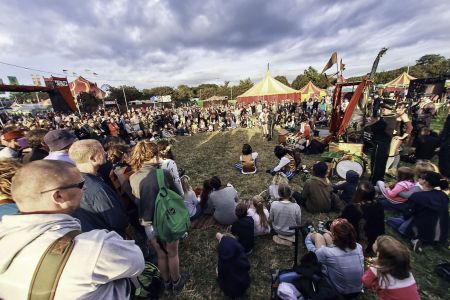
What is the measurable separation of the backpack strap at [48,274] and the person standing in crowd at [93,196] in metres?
1.25

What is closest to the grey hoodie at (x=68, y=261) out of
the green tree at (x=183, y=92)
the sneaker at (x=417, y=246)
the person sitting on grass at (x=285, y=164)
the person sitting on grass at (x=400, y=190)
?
the sneaker at (x=417, y=246)

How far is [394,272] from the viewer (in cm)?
207

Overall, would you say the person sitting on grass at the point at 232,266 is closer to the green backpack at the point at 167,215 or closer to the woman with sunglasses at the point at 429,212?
the green backpack at the point at 167,215

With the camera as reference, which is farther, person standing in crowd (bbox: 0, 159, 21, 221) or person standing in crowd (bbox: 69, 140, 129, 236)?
person standing in crowd (bbox: 69, 140, 129, 236)

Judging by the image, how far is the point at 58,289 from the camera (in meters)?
0.99

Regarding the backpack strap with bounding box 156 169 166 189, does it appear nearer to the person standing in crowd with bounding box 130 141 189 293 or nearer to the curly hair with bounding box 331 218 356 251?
the person standing in crowd with bounding box 130 141 189 293

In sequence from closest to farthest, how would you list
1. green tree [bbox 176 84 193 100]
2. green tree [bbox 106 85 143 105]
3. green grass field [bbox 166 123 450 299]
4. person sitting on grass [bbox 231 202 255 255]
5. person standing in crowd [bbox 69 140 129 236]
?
person standing in crowd [bbox 69 140 129 236]
green grass field [bbox 166 123 450 299]
person sitting on grass [bbox 231 202 255 255]
green tree [bbox 106 85 143 105]
green tree [bbox 176 84 193 100]

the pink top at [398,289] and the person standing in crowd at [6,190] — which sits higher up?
the person standing in crowd at [6,190]

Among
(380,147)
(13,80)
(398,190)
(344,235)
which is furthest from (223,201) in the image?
(13,80)

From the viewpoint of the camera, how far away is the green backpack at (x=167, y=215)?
8.13 feet

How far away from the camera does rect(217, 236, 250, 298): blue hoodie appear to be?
2666 mm

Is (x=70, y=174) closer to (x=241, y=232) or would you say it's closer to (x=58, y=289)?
(x=58, y=289)

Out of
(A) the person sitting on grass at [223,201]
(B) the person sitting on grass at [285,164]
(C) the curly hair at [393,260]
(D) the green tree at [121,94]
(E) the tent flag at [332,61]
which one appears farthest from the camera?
(D) the green tree at [121,94]

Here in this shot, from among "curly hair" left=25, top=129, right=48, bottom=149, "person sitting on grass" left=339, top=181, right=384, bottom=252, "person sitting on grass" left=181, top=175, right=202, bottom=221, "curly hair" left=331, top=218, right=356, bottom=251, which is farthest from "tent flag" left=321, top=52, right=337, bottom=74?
"curly hair" left=25, top=129, right=48, bottom=149
